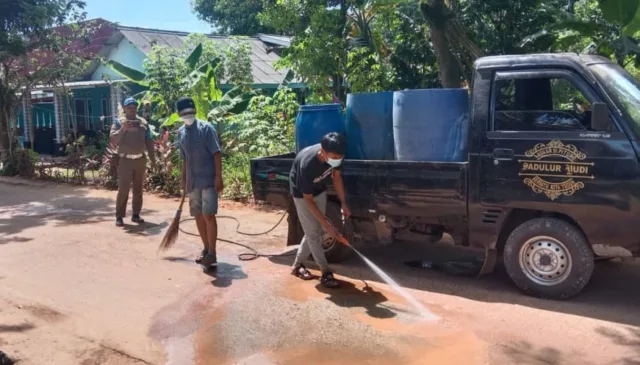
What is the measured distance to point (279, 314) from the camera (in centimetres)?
536

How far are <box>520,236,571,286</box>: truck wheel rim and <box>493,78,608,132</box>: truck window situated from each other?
1009mm

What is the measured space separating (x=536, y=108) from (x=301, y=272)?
9.33 ft

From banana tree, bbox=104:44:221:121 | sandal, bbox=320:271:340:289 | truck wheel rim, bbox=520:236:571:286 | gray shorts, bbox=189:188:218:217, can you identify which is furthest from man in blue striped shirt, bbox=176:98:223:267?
banana tree, bbox=104:44:221:121

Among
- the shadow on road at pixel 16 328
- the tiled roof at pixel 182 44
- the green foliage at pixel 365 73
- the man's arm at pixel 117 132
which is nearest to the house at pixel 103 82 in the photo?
the tiled roof at pixel 182 44

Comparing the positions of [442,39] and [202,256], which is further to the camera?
[442,39]

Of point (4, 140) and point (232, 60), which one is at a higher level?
point (232, 60)

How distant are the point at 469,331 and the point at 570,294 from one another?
112cm

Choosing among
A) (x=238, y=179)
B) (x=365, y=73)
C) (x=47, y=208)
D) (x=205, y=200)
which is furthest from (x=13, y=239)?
(x=365, y=73)

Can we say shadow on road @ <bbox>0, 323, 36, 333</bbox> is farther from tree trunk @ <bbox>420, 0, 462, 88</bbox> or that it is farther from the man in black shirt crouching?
tree trunk @ <bbox>420, 0, 462, 88</bbox>

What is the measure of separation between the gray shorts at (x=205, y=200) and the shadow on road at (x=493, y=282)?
1.02 metres

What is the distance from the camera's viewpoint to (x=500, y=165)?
217 inches

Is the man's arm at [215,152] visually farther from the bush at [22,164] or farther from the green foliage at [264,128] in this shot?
the bush at [22,164]

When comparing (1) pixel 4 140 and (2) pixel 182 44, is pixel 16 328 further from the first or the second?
(2) pixel 182 44

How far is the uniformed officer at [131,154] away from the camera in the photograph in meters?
8.84
